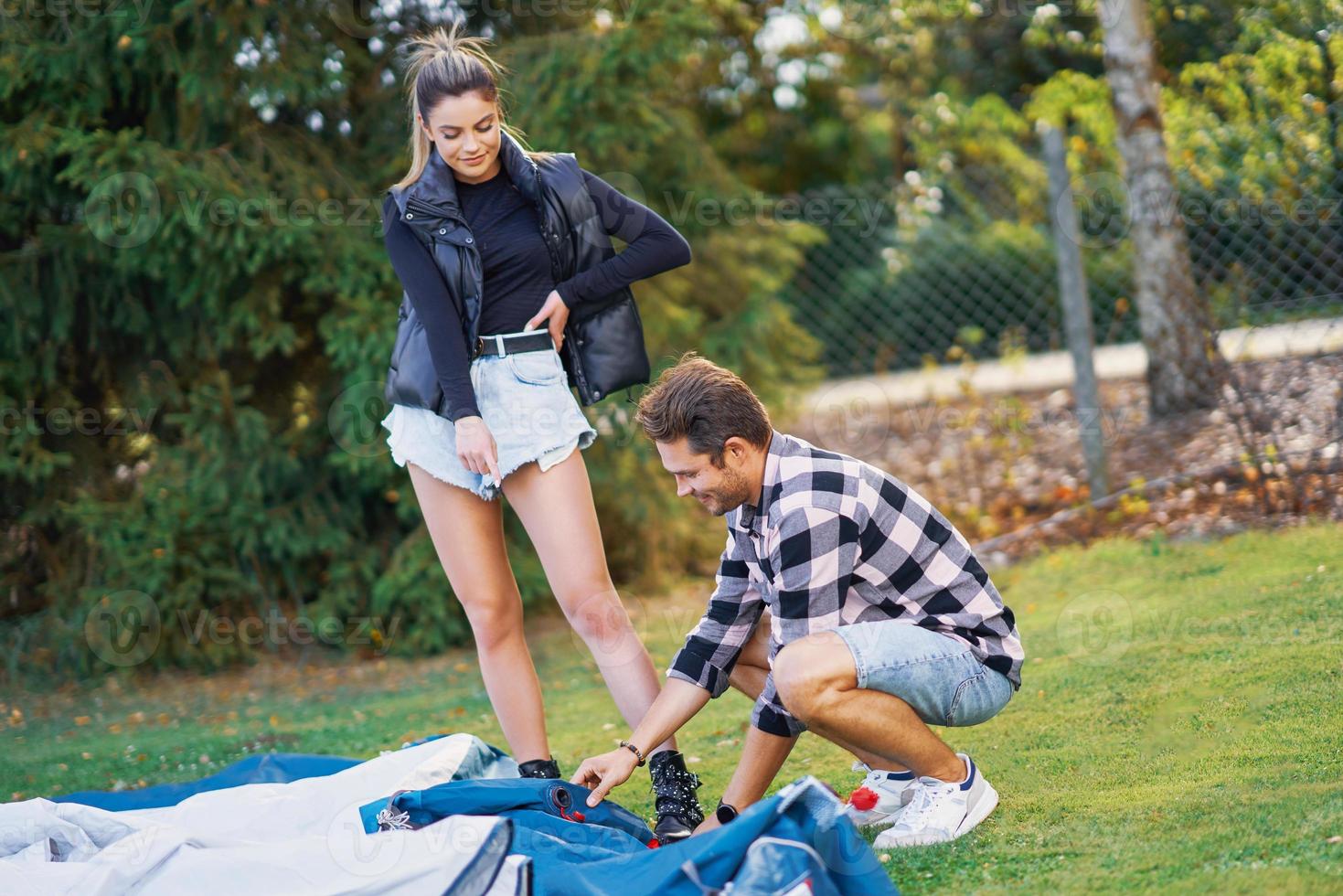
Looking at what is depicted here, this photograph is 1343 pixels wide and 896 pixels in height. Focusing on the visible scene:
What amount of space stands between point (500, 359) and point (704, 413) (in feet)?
2.74

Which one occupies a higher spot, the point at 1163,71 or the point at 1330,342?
the point at 1163,71

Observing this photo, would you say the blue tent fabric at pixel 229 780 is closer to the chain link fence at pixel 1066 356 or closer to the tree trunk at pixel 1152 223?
the chain link fence at pixel 1066 356

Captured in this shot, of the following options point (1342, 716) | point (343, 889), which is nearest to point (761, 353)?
point (1342, 716)

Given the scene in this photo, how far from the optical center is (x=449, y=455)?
3475 mm

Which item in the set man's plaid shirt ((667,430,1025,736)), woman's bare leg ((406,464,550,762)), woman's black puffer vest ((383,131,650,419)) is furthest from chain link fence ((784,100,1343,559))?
woman's bare leg ((406,464,550,762))

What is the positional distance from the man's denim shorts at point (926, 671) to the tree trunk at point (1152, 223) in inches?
162

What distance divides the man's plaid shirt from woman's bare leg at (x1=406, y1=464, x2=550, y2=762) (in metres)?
0.62

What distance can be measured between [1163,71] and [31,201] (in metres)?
7.62

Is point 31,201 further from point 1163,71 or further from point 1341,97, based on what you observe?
point 1163,71

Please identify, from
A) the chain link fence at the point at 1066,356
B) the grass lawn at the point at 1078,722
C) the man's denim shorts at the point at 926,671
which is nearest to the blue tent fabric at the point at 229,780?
the grass lawn at the point at 1078,722

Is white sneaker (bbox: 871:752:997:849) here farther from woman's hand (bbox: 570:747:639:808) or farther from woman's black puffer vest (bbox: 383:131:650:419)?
woman's black puffer vest (bbox: 383:131:650:419)

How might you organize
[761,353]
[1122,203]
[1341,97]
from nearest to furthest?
[1341,97] → [761,353] → [1122,203]

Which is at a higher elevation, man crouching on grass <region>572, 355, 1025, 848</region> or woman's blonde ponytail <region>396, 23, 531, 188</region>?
woman's blonde ponytail <region>396, 23, 531, 188</region>

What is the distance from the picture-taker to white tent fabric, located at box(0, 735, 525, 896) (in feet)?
8.52
